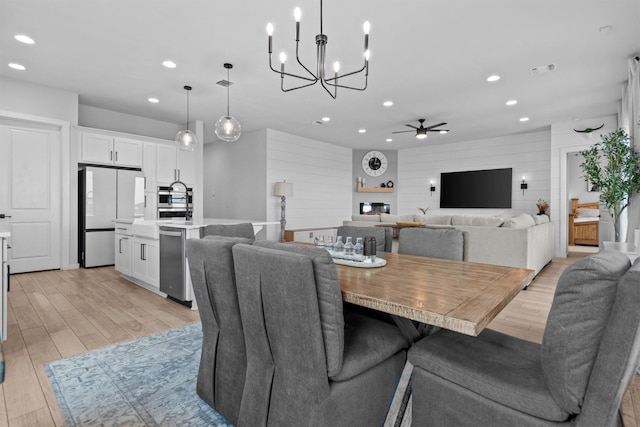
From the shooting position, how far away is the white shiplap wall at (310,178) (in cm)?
722

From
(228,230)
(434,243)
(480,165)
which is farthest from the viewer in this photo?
(480,165)

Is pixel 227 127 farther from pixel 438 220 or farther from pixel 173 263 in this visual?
pixel 438 220

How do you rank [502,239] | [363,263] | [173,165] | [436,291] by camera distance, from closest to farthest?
[436,291] < [363,263] < [502,239] < [173,165]

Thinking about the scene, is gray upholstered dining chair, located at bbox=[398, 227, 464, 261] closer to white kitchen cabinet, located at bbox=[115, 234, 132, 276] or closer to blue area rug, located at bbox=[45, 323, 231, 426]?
blue area rug, located at bbox=[45, 323, 231, 426]

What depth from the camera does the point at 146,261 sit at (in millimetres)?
3910

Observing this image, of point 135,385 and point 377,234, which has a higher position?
point 377,234

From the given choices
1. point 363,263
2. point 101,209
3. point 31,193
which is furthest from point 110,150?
point 363,263

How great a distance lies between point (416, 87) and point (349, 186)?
467cm

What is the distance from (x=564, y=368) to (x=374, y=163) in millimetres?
8746

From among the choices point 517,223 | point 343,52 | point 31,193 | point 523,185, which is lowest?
point 517,223

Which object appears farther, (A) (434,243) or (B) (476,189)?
(B) (476,189)

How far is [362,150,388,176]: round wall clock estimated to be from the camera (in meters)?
9.44

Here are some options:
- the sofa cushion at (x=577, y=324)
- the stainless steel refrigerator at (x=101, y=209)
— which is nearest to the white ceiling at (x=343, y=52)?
the stainless steel refrigerator at (x=101, y=209)

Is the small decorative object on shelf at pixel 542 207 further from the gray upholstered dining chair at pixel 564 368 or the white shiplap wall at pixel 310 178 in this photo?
the gray upholstered dining chair at pixel 564 368
